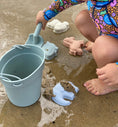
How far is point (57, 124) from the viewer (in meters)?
1.10

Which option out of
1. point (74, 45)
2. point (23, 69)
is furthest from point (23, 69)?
point (74, 45)

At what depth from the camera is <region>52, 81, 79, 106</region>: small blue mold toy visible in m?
1.19

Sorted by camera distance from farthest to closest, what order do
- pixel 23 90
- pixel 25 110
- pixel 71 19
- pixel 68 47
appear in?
pixel 71 19
pixel 68 47
pixel 25 110
pixel 23 90

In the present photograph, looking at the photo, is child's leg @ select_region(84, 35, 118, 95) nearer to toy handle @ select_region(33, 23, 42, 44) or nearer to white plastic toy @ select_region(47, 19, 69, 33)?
toy handle @ select_region(33, 23, 42, 44)

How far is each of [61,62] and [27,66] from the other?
0.35 meters

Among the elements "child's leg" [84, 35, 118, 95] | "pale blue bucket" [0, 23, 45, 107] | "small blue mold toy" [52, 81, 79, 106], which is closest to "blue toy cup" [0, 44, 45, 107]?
"pale blue bucket" [0, 23, 45, 107]

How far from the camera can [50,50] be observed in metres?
1.49

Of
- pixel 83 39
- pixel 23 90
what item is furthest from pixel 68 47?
pixel 23 90

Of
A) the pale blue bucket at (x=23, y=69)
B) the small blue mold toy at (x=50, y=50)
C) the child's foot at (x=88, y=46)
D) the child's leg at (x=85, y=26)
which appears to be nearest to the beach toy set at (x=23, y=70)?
the pale blue bucket at (x=23, y=69)

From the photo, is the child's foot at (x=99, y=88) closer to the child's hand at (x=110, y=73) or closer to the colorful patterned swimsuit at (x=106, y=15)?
the child's hand at (x=110, y=73)

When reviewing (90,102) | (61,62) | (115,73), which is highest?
(115,73)

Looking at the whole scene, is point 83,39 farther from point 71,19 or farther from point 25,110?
point 25,110

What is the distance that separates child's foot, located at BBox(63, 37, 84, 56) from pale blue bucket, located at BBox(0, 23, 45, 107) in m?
0.44

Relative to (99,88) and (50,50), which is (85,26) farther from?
(99,88)
